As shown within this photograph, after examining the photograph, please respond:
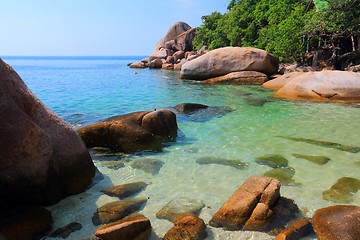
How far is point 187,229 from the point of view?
3.28 m

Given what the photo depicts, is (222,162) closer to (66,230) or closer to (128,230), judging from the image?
(128,230)

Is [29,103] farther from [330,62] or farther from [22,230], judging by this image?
[330,62]

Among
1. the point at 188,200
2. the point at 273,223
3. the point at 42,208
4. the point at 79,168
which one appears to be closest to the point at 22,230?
the point at 42,208

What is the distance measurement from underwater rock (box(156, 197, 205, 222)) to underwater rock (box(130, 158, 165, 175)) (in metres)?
1.11

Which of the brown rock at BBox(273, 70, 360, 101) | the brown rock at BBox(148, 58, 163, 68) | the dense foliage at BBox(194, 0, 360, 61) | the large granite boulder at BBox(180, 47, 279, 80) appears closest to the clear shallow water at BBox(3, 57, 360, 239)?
the brown rock at BBox(273, 70, 360, 101)

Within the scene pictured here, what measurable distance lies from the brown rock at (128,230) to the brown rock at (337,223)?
1773 mm

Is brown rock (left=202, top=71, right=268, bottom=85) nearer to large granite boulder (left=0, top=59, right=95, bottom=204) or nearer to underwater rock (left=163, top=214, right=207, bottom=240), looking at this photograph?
large granite boulder (left=0, top=59, right=95, bottom=204)

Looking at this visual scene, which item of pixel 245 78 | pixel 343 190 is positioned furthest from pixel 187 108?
pixel 245 78

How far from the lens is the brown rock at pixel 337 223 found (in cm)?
298

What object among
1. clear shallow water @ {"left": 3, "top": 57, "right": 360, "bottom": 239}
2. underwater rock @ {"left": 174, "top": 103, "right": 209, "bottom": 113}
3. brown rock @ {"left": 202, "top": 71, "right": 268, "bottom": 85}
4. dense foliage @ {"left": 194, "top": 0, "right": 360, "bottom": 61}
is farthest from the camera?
brown rock @ {"left": 202, "top": 71, "right": 268, "bottom": 85}

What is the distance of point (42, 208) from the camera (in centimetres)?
381

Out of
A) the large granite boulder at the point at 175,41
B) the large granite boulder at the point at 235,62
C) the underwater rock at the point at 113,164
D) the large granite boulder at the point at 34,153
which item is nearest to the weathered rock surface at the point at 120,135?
→ the underwater rock at the point at 113,164

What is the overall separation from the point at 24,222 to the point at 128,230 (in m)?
1.21

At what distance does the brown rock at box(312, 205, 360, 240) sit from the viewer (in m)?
2.98
